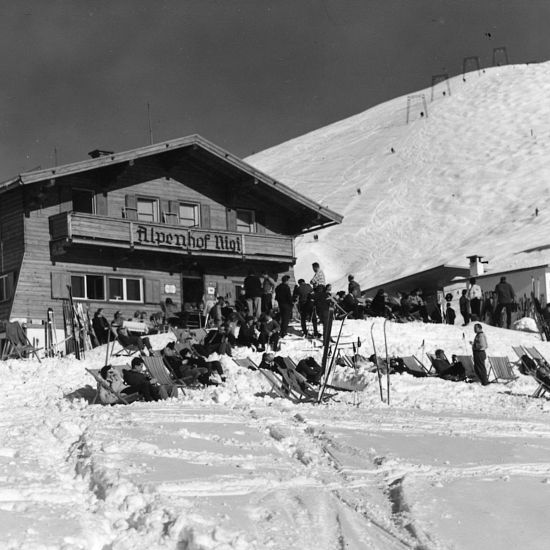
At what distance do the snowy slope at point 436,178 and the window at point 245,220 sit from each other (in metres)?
11.2

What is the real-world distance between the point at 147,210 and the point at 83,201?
2.23 meters

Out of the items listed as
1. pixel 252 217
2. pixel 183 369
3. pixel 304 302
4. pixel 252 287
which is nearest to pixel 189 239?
pixel 252 217

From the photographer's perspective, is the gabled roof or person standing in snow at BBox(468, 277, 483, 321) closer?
person standing in snow at BBox(468, 277, 483, 321)

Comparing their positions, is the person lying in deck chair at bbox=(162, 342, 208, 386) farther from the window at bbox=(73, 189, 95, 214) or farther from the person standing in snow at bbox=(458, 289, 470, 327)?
the window at bbox=(73, 189, 95, 214)

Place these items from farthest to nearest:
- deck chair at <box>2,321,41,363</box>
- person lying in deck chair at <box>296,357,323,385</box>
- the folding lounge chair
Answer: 1. deck chair at <box>2,321,41,363</box>
2. person lying in deck chair at <box>296,357,323,385</box>
3. the folding lounge chair

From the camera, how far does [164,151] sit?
2905cm

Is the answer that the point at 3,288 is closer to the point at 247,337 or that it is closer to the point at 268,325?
the point at 247,337

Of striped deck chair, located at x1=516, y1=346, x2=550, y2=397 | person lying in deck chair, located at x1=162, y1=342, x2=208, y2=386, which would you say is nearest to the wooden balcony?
person lying in deck chair, located at x1=162, y1=342, x2=208, y2=386

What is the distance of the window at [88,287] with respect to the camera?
27.4 m

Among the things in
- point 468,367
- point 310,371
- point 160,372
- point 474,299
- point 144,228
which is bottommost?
point 468,367

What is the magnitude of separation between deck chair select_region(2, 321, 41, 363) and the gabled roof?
18.5 feet

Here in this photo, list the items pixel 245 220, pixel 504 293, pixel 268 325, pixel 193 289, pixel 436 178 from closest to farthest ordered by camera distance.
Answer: pixel 268 325, pixel 504 293, pixel 193 289, pixel 245 220, pixel 436 178

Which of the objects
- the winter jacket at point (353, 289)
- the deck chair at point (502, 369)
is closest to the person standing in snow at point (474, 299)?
the winter jacket at point (353, 289)

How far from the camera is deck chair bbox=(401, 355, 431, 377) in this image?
17969 millimetres
